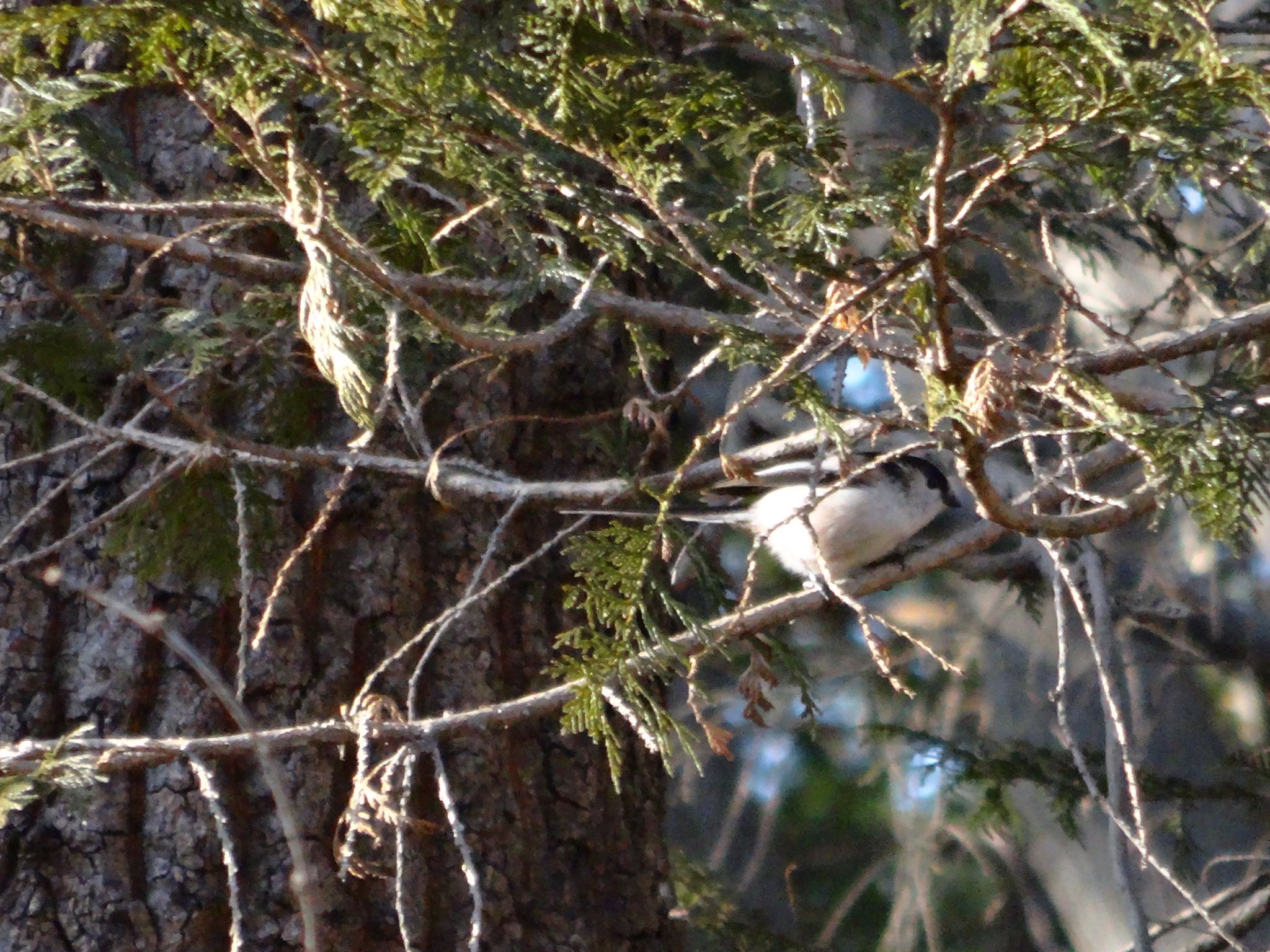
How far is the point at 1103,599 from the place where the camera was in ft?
11.4

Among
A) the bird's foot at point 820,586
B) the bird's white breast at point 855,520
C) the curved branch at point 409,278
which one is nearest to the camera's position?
the curved branch at point 409,278

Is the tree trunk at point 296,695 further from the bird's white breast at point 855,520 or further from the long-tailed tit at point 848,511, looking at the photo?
the bird's white breast at point 855,520

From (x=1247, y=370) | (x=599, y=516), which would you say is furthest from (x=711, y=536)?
(x=1247, y=370)

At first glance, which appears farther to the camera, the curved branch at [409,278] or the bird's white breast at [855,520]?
the bird's white breast at [855,520]

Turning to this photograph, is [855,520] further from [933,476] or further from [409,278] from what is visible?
[409,278]

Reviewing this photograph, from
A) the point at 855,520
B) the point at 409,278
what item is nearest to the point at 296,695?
the point at 409,278

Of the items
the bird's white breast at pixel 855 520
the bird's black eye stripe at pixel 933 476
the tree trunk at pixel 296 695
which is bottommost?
the tree trunk at pixel 296 695

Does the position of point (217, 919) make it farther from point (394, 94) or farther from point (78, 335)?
point (394, 94)

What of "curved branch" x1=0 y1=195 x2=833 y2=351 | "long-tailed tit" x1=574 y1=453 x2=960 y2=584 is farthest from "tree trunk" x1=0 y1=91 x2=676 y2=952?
"long-tailed tit" x1=574 y1=453 x2=960 y2=584

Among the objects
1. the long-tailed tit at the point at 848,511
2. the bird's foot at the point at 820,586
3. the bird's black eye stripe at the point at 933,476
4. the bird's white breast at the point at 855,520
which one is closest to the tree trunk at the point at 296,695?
the bird's foot at the point at 820,586

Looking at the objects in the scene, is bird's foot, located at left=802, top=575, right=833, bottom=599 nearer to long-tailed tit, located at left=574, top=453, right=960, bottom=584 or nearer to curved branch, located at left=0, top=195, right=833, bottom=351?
long-tailed tit, located at left=574, top=453, right=960, bottom=584

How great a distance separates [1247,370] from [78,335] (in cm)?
253

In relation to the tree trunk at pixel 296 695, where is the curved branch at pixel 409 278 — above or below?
above

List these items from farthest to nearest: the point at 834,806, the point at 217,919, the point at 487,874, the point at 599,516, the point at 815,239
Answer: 1. the point at 834,806
2. the point at 599,516
3. the point at 487,874
4. the point at 217,919
5. the point at 815,239
